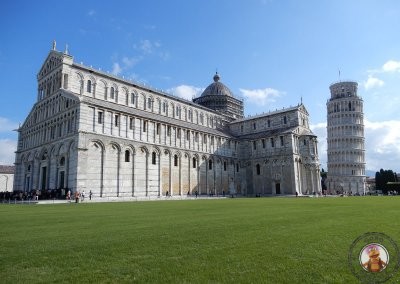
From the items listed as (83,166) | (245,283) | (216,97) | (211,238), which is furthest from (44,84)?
(245,283)

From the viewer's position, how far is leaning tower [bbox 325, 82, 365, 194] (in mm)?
84625

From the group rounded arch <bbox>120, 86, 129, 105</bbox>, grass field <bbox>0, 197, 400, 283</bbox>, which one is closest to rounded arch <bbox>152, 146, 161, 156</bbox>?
rounded arch <bbox>120, 86, 129, 105</bbox>

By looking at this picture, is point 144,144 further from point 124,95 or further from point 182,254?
point 182,254

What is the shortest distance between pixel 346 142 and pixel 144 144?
63.9m

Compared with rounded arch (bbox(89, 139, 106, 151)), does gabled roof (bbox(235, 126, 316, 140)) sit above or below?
above

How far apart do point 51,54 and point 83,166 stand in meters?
20.1

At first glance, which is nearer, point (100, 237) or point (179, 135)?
point (100, 237)

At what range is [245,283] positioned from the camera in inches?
193

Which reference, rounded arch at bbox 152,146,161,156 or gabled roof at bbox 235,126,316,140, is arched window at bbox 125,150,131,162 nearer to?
rounded arch at bbox 152,146,161,156

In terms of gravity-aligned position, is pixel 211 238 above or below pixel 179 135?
below

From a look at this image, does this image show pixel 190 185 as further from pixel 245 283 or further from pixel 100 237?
pixel 245 283

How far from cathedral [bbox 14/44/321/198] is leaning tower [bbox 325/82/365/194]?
96.6 feet

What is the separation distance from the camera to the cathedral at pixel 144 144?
127 feet

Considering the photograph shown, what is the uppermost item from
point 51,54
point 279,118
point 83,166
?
point 51,54
